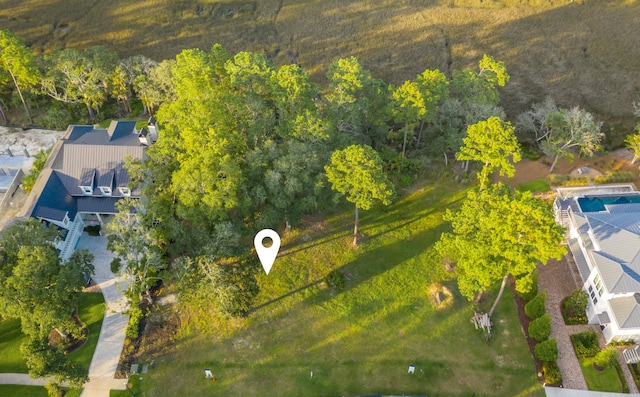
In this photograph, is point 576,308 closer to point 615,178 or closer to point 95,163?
point 615,178

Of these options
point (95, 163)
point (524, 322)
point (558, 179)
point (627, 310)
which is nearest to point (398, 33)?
point (558, 179)

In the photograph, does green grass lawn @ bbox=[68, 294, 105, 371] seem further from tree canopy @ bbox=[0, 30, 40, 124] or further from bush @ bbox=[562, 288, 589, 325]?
bush @ bbox=[562, 288, 589, 325]

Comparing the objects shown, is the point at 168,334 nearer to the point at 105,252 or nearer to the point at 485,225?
the point at 105,252

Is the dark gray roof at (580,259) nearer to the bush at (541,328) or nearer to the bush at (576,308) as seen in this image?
the bush at (576,308)

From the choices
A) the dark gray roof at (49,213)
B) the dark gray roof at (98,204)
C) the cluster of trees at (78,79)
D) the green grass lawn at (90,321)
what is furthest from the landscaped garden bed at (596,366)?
the cluster of trees at (78,79)

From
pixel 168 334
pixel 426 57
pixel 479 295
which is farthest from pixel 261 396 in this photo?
pixel 426 57

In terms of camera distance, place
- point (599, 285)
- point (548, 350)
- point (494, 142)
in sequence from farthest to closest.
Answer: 1. point (494, 142)
2. point (599, 285)
3. point (548, 350)
